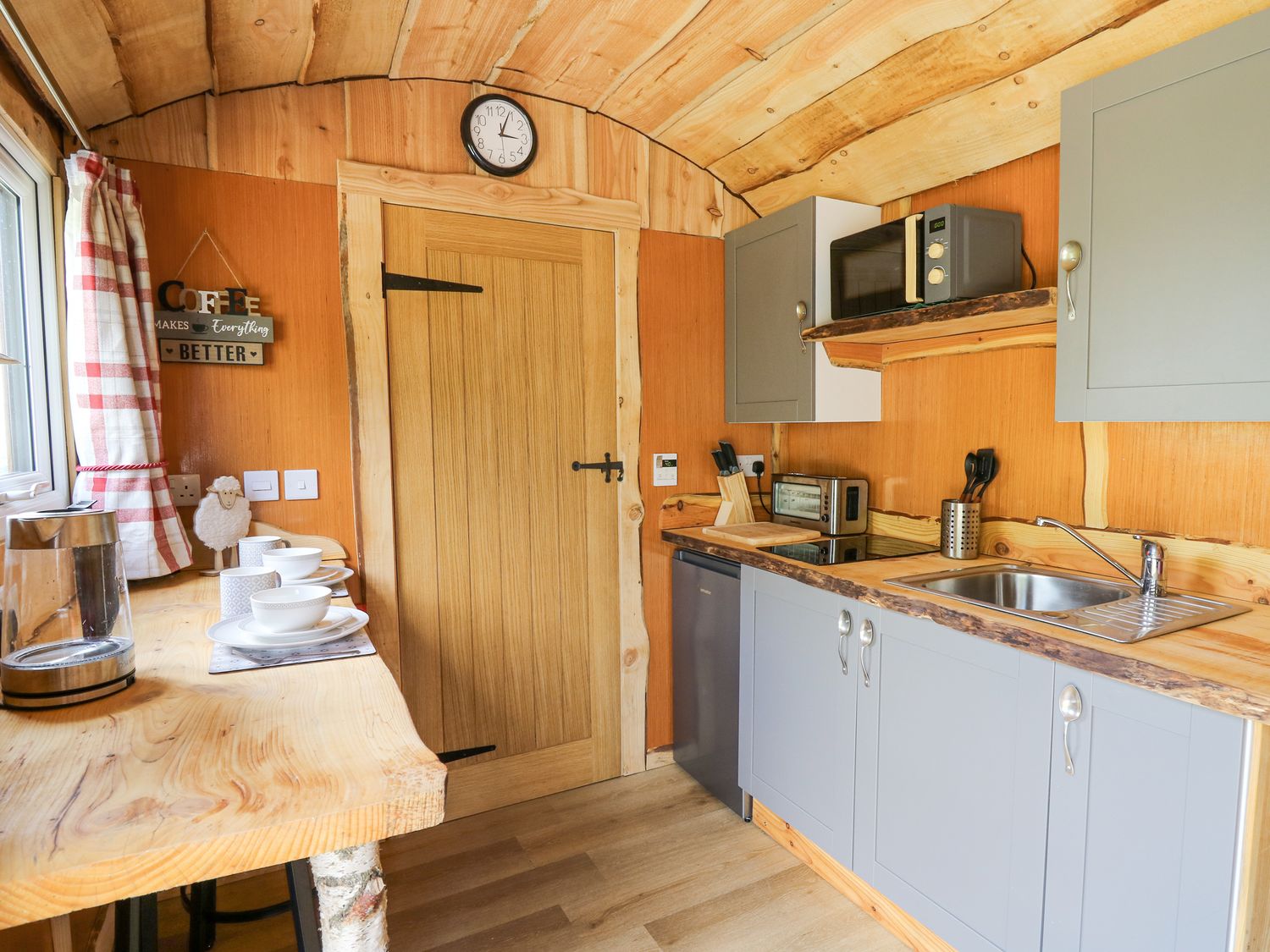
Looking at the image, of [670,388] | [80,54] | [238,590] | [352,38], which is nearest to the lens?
[238,590]

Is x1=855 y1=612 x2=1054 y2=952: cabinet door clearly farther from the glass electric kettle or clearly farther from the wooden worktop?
the glass electric kettle

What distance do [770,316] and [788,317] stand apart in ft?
0.35

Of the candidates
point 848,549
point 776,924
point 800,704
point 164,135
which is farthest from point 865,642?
point 164,135

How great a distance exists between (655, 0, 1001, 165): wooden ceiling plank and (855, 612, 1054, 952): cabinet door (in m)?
1.52

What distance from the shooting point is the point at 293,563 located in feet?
5.78

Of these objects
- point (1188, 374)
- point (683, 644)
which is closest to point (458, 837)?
point (683, 644)

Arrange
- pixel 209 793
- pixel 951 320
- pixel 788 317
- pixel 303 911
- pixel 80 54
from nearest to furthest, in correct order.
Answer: pixel 209 793
pixel 303 911
pixel 80 54
pixel 951 320
pixel 788 317

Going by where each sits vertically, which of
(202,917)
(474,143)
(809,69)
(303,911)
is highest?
(809,69)

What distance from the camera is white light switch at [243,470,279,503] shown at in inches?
89.4

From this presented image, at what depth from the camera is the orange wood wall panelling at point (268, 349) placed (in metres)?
2.17

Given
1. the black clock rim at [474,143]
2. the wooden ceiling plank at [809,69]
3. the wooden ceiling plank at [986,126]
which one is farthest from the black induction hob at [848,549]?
the black clock rim at [474,143]

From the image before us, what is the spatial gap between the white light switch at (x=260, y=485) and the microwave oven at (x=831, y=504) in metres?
1.79

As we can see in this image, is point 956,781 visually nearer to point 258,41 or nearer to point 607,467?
point 607,467

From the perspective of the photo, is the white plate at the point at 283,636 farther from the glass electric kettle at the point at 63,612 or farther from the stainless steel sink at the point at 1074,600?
the stainless steel sink at the point at 1074,600
